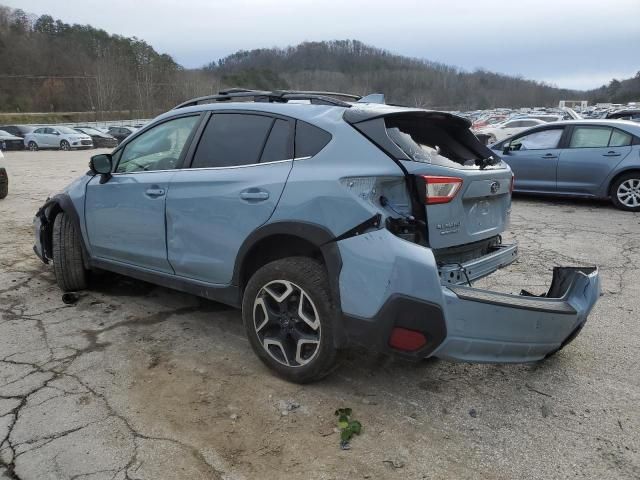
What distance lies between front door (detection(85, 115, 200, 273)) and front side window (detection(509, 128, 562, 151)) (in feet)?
24.9

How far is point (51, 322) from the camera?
4.12 metres

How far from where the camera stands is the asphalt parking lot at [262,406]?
8.09 ft

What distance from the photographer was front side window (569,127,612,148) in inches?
350

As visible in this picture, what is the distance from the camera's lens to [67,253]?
4.68 m

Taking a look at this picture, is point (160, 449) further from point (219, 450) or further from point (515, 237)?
point (515, 237)

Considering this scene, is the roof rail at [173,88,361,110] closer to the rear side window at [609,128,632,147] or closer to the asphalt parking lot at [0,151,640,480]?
the asphalt parking lot at [0,151,640,480]

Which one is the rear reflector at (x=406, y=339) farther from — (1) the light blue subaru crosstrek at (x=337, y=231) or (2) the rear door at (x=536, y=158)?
(2) the rear door at (x=536, y=158)

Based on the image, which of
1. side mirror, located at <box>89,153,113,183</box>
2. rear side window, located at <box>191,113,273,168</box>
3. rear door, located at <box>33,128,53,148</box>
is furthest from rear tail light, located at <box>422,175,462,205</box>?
rear door, located at <box>33,128,53,148</box>

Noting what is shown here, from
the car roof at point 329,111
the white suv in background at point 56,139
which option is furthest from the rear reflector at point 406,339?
the white suv in background at point 56,139

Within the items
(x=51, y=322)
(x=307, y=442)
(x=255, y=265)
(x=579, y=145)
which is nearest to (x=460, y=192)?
(x=255, y=265)

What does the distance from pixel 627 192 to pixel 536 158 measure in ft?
5.22

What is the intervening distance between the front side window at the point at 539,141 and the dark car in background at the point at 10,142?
31.4 m

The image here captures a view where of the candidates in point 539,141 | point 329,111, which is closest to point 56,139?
point 539,141

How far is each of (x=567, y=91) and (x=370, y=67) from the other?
219ft
